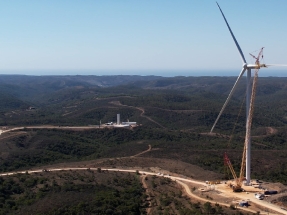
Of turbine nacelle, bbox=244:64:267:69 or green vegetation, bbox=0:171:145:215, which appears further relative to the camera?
turbine nacelle, bbox=244:64:267:69

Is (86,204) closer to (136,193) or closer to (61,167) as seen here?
(136,193)

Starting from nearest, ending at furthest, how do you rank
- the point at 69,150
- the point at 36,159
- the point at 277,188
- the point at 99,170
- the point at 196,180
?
the point at 277,188 < the point at 196,180 < the point at 99,170 < the point at 36,159 < the point at 69,150

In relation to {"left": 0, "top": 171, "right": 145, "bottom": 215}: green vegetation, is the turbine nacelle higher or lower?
higher

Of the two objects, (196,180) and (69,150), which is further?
(69,150)

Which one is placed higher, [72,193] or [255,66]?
[255,66]

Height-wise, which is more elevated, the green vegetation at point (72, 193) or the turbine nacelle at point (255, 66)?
the turbine nacelle at point (255, 66)

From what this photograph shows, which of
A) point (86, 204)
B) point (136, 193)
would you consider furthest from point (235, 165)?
point (86, 204)

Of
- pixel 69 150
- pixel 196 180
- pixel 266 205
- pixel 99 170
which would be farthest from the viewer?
pixel 69 150

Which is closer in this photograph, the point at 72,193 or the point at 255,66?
the point at 255,66

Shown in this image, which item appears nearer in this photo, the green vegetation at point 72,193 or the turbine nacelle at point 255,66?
the green vegetation at point 72,193
